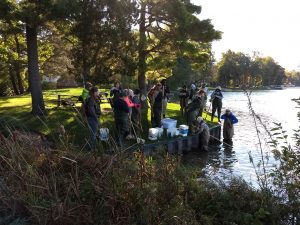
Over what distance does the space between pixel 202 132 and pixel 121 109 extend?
4.52 m

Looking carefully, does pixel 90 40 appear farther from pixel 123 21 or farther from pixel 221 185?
pixel 221 185

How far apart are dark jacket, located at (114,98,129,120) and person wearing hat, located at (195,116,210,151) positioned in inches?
156

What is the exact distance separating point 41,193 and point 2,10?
11302 mm

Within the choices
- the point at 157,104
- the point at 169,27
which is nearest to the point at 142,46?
the point at 169,27

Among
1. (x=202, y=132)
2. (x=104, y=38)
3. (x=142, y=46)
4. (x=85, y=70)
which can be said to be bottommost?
(x=202, y=132)

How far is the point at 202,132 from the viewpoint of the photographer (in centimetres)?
1503

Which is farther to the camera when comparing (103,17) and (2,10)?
(103,17)

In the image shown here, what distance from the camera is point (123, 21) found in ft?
55.3

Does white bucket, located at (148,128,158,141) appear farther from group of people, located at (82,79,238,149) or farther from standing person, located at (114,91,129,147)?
standing person, located at (114,91,129,147)

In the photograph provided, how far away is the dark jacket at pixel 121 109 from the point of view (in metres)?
11.8

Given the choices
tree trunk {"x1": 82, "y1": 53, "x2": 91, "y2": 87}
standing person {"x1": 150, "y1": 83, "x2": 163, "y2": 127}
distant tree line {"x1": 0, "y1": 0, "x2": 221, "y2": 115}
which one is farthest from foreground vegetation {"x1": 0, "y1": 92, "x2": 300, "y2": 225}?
tree trunk {"x1": 82, "y1": 53, "x2": 91, "y2": 87}

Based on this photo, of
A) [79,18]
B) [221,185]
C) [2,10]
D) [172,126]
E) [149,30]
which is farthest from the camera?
[149,30]

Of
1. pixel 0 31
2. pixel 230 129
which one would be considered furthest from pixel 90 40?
pixel 230 129

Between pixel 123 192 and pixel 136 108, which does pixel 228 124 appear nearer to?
pixel 136 108
